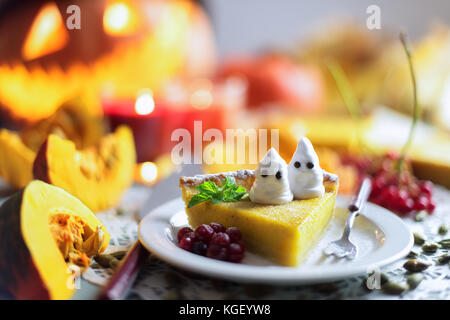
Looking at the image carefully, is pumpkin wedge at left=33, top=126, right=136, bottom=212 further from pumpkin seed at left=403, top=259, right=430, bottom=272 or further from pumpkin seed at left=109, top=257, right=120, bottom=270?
pumpkin seed at left=403, top=259, right=430, bottom=272

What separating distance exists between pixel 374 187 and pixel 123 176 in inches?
24.3

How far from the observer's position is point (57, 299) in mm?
675

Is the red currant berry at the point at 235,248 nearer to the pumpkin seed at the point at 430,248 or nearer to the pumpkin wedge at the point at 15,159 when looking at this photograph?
the pumpkin seed at the point at 430,248

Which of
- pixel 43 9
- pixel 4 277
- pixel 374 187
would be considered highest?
pixel 43 9

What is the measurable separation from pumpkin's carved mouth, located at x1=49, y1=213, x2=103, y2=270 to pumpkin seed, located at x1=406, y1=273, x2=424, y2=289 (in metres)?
0.50

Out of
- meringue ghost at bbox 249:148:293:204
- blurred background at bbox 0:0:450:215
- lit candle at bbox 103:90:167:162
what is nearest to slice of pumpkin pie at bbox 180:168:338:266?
meringue ghost at bbox 249:148:293:204

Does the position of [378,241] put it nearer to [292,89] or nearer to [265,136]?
[265,136]

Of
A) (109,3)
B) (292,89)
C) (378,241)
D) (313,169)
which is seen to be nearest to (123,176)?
(313,169)

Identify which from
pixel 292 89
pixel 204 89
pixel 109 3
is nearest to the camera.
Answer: pixel 109 3

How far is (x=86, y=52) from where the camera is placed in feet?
5.48

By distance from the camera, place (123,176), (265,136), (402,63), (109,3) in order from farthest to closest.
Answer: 1. (402,63)
2. (109,3)
3. (265,136)
4. (123,176)

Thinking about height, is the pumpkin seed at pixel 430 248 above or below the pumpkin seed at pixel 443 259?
below

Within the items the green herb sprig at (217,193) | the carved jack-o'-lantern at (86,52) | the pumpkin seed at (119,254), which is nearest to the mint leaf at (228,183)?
the green herb sprig at (217,193)

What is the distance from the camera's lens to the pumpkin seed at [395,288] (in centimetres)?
73
